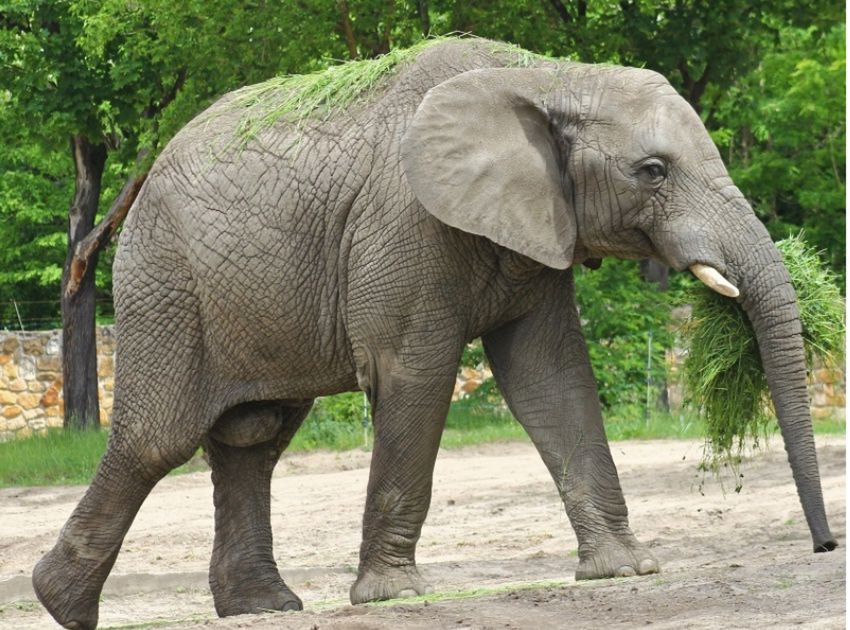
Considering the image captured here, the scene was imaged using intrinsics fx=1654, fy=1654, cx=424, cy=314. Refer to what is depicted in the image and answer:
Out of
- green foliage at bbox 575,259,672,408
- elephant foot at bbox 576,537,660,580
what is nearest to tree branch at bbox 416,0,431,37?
green foliage at bbox 575,259,672,408

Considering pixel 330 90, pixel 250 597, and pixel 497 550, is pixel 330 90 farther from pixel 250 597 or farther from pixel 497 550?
pixel 497 550

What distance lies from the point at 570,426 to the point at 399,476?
93cm

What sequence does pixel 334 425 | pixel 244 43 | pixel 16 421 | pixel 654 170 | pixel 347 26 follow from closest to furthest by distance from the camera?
pixel 654 170 → pixel 347 26 → pixel 244 43 → pixel 334 425 → pixel 16 421

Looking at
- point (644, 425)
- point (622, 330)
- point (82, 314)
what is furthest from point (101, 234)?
point (644, 425)

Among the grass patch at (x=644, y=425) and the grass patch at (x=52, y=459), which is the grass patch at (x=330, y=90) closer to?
the grass patch at (x=52, y=459)

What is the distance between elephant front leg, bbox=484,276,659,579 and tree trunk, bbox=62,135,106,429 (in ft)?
44.5

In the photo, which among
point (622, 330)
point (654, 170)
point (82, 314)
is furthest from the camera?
point (622, 330)

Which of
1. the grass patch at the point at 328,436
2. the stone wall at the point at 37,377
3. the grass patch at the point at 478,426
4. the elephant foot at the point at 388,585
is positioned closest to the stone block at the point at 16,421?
the stone wall at the point at 37,377

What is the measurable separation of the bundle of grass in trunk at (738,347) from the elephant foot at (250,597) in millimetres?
2689

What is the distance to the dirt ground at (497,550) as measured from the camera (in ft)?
23.6

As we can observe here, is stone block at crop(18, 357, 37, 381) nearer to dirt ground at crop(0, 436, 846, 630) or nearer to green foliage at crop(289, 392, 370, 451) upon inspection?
green foliage at crop(289, 392, 370, 451)

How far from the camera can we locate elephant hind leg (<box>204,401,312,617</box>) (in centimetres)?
942

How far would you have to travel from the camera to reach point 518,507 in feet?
49.9

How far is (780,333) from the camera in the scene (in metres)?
7.76
